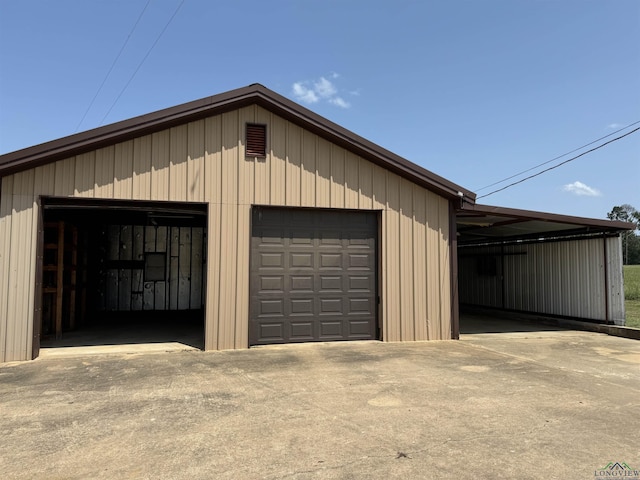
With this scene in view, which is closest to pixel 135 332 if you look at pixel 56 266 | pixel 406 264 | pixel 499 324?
pixel 56 266

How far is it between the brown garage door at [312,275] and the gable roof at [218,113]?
1.33 meters

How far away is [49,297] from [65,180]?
333 cm

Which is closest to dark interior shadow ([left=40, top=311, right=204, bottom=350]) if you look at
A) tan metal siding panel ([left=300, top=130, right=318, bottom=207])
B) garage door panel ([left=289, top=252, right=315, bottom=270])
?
garage door panel ([left=289, top=252, right=315, bottom=270])

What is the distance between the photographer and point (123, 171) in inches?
304

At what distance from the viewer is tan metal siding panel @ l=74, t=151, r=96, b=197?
7.50 metres

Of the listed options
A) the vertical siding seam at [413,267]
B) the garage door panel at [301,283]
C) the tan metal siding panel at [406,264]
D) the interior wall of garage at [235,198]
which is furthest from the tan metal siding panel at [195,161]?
the vertical siding seam at [413,267]

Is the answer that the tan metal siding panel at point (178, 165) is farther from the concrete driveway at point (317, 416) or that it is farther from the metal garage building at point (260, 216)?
the concrete driveway at point (317, 416)

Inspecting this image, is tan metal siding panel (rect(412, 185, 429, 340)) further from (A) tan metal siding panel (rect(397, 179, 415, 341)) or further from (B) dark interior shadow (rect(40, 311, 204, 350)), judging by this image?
(B) dark interior shadow (rect(40, 311, 204, 350))

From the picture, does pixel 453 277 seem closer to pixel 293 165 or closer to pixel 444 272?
pixel 444 272

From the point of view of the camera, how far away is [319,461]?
3395 mm

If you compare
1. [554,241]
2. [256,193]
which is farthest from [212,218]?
[554,241]

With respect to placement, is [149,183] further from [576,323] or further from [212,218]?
[576,323]

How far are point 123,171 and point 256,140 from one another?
100.0 inches

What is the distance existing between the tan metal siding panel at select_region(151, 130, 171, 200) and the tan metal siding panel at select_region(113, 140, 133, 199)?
377 mm
